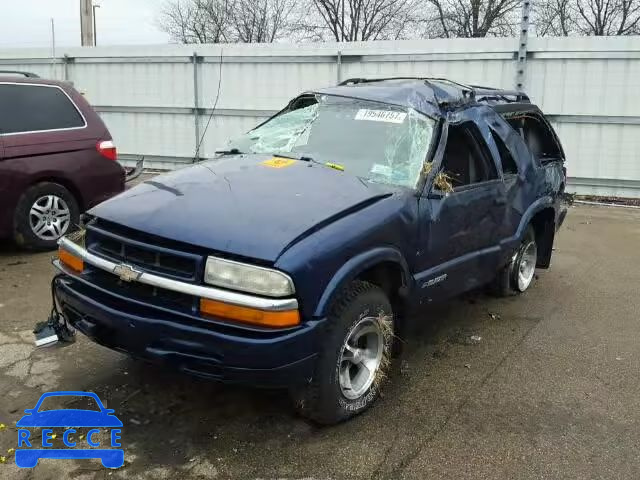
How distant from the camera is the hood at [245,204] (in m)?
2.88

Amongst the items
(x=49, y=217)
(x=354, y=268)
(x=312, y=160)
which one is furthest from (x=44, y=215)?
(x=354, y=268)

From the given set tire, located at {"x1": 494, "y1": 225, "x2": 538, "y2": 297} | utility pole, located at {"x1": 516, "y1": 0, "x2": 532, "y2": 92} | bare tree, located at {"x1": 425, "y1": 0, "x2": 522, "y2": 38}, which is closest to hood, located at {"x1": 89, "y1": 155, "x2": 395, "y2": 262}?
tire, located at {"x1": 494, "y1": 225, "x2": 538, "y2": 297}

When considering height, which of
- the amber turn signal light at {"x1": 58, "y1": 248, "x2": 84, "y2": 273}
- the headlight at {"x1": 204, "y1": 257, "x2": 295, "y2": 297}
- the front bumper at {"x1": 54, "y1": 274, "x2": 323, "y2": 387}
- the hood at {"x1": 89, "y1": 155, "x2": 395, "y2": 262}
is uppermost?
the hood at {"x1": 89, "y1": 155, "x2": 395, "y2": 262}

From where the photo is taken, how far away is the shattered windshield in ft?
12.5

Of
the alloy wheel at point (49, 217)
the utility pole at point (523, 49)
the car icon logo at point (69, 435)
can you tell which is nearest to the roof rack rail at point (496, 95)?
the car icon logo at point (69, 435)

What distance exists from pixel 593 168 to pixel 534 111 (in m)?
5.86

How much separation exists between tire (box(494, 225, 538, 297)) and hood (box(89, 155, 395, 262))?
2214 mm

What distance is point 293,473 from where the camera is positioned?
2857 millimetres

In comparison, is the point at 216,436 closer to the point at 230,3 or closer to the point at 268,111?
the point at 268,111

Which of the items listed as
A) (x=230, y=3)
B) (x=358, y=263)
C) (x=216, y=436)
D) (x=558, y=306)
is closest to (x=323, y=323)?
(x=358, y=263)

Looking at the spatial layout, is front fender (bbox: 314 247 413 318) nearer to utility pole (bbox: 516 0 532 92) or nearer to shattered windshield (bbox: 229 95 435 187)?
shattered windshield (bbox: 229 95 435 187)

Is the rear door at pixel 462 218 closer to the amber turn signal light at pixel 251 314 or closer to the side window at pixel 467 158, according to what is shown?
the side window at pixel 467 158

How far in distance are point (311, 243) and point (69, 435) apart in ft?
5.22

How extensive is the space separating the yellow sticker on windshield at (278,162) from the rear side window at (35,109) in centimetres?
367
